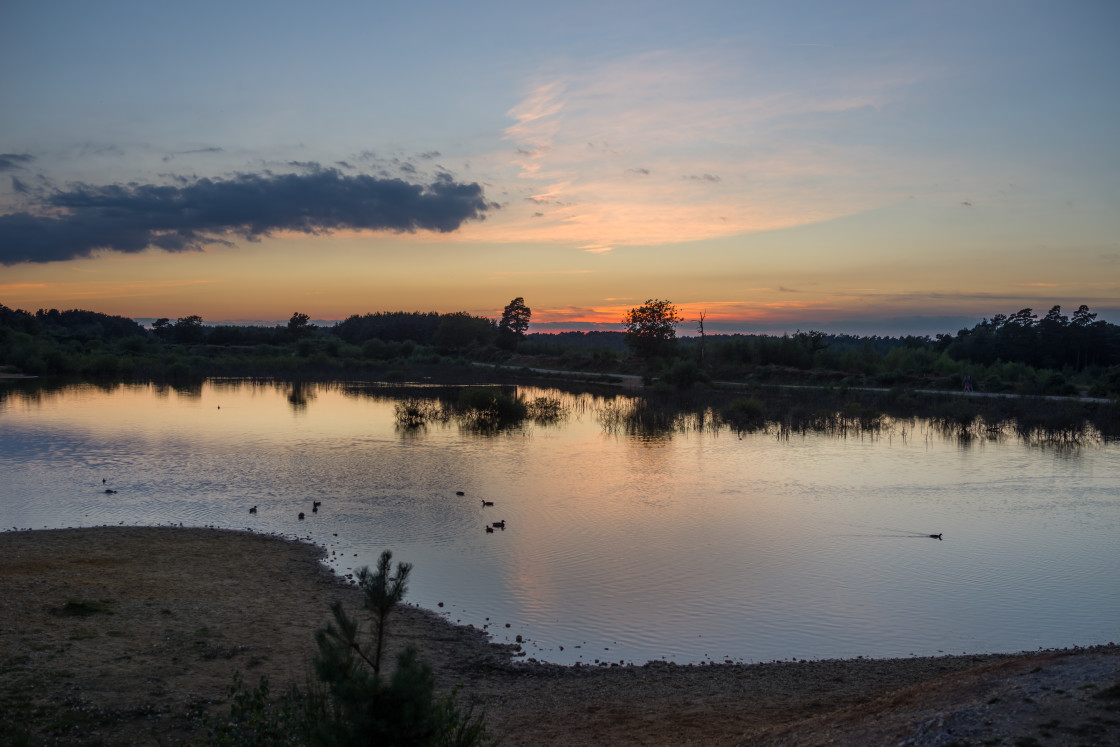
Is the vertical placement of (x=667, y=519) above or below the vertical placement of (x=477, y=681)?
below

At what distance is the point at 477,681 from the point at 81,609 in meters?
4.33

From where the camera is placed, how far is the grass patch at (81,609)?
745 centimetres

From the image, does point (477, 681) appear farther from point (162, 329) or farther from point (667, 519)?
point (162, 329)

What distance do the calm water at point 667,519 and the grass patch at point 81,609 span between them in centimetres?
314

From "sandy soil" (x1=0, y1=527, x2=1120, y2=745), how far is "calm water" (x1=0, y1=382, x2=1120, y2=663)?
2.96 feet

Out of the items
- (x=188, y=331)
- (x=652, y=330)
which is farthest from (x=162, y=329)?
(x=652, y=330)

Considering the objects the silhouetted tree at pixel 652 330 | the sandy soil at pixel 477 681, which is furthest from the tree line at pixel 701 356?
the sandy soil at pixel 477 681

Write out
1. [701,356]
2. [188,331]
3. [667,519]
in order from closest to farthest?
[667,519] < [701,356] < [188,331]

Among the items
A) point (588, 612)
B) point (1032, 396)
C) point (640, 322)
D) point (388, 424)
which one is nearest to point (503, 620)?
point (588, 612)

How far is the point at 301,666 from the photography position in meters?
6.71

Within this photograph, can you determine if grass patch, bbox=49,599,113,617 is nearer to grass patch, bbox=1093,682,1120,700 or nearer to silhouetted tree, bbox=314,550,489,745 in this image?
silhouetted tree, bbox=314,550,489,745

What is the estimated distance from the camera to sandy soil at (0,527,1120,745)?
456 centimetres

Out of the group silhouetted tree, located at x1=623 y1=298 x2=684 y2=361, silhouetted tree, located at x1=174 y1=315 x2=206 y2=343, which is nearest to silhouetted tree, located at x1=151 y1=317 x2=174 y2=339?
silhouetted tree, located at x1=174 y1=315 x2=206 y2=343

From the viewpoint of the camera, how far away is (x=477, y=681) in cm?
666
